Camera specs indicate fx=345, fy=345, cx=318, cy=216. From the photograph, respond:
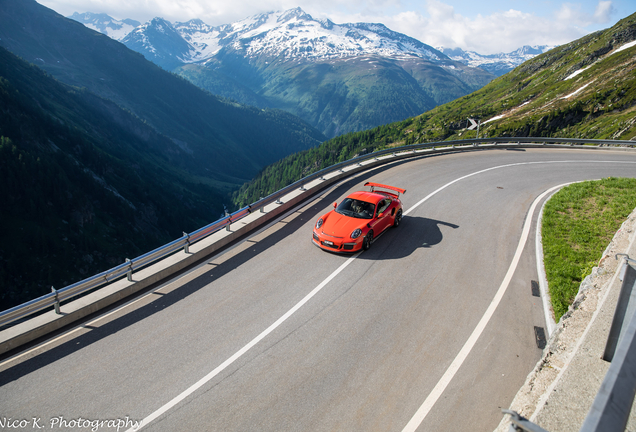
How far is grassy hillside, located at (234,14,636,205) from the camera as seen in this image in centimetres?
5141

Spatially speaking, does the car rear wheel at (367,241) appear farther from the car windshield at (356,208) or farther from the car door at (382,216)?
the car windshield at (356,208)

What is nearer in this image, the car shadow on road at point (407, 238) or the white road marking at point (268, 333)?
the white road marking at point (268, 333)

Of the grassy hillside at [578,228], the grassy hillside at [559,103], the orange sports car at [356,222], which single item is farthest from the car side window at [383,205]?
the grassy hillside at [559,103]

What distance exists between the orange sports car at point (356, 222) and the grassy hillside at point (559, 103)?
40.6 m

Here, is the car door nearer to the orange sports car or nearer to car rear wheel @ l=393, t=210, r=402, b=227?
the orange sports car

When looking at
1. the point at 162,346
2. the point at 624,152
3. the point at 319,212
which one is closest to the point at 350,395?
the point at 162,346

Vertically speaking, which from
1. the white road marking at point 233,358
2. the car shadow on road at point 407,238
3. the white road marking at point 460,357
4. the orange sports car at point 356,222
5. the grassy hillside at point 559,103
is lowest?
the white road marking at point 460,357

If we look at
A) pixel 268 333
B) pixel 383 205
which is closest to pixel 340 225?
pixel 383 205

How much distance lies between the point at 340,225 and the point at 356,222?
532mm

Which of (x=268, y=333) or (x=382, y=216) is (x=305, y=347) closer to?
(x=268, y=333)

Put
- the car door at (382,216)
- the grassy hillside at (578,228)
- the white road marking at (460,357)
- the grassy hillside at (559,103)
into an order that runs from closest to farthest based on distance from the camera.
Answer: the white road marking at (460,357)
the grassy hillside at (578,228)
the car door at (382,216)
the grassy hillside at (559,103)

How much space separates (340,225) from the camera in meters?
11.0

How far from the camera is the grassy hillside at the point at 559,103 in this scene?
169 feet

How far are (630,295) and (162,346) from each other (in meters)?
7.93
